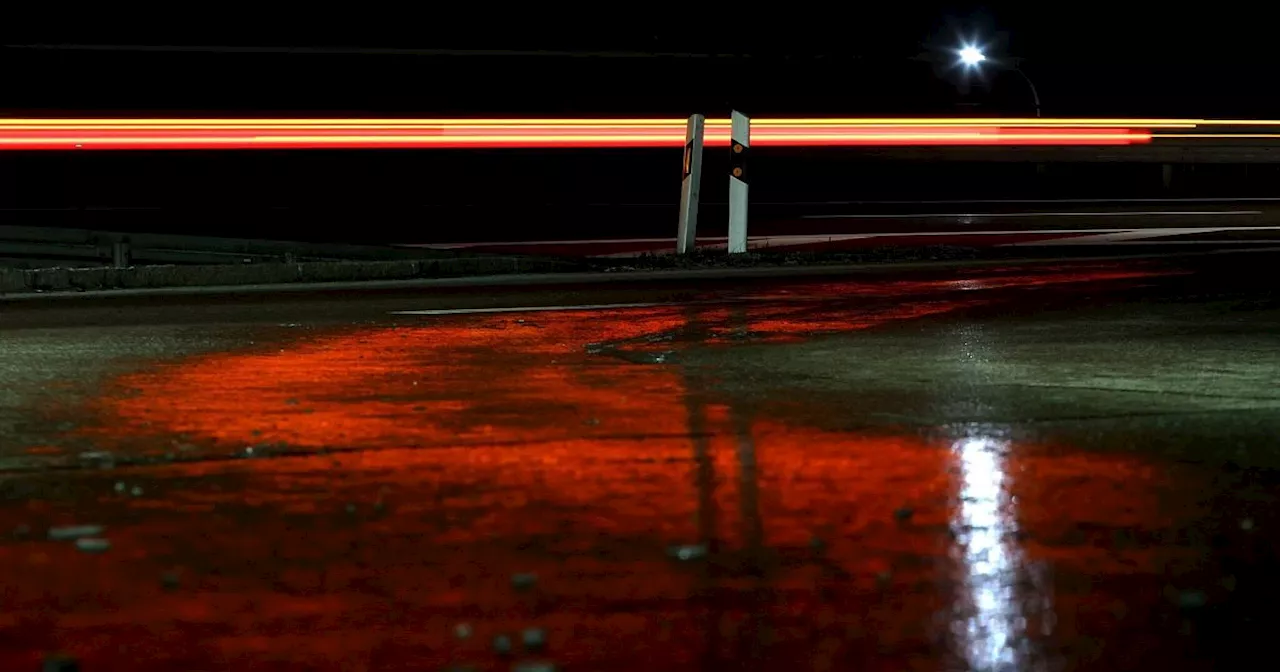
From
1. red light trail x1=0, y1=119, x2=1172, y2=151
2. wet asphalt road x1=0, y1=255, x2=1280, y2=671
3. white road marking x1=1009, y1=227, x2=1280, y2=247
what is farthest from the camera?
red light trail x1=0, y1=119, x2=1172, y2=151

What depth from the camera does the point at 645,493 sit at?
6.49 meters

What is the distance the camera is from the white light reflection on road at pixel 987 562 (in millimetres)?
4516

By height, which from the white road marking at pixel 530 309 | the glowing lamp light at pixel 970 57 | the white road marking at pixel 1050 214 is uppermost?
the glowing lamp light at pixel 970 57

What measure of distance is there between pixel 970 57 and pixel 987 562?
46.8 m

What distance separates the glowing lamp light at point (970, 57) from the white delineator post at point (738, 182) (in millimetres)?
34890

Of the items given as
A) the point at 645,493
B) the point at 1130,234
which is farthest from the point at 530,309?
the point at 1130,234

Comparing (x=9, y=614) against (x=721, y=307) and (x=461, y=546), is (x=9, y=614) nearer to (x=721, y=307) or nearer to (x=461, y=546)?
(x=461, y=546)

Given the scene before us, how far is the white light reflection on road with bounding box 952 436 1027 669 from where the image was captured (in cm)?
452

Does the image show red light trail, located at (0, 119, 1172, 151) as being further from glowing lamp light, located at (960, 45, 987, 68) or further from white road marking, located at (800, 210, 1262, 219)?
glowing lamp light, located at (960, 45, 987, 68)

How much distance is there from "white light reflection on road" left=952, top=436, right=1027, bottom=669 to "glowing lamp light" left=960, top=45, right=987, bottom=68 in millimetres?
44568

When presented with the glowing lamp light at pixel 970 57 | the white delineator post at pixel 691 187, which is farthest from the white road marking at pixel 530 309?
the glowing lamp light at pixel 970 57

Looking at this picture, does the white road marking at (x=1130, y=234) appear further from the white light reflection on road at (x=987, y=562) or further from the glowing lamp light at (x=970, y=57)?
the glowing lamp light at (x=970, y=57)

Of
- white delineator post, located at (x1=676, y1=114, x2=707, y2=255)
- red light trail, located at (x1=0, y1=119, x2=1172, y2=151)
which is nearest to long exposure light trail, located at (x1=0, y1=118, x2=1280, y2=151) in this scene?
red light trail, located at (x1=0, y1=119, x2=1172, y2=151)

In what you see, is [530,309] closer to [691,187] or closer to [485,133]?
[691,187]
